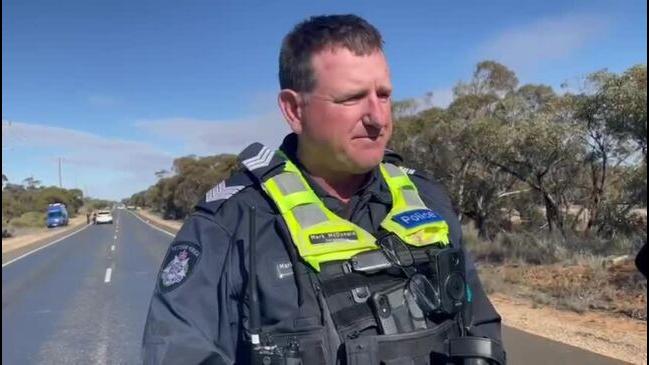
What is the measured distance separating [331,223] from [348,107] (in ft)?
1.16

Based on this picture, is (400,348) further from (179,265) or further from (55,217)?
(55,217)

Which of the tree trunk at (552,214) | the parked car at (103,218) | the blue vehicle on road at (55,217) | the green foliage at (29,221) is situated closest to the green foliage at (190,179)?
the parked car at (103,218)

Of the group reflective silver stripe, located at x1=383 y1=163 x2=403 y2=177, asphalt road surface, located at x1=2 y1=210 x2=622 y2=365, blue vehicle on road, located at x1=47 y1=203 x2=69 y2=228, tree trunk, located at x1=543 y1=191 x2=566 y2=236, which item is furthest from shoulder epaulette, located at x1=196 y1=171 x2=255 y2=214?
blue vehicle on road, located at x1=47 y1=203 x2=69 y2=228

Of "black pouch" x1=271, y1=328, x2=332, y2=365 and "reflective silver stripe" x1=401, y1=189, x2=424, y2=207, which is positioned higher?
"reflective silver stripe" x1=401, y1=189, x2=424, y2=207

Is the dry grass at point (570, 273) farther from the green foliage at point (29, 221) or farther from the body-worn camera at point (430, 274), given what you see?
the green foliage at point (29, 221)

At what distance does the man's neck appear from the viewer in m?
2.08

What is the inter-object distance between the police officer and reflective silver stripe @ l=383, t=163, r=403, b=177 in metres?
0.06

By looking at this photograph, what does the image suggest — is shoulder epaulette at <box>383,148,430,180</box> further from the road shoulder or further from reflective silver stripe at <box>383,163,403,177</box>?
the road shoulder

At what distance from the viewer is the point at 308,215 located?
6.29 ft

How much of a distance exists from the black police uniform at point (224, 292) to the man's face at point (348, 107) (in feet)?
0.96

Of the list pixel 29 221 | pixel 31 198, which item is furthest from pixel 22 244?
pixel 31 198

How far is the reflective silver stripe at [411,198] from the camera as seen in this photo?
2.14 m

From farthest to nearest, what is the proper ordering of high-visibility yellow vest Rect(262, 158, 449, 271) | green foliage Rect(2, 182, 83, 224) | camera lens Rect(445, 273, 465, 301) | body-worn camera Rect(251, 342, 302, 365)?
green foliage Rect(2, 182, 83, 224)
camera lens Rect(445, 273, 465, 301)
high-visibility yellow vest Rect(262, 158, 449, 271)
body-worn camera Rect(251, 342, 302, 365)

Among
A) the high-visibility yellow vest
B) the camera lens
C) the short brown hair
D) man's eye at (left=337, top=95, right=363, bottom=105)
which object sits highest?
the short brown hair
